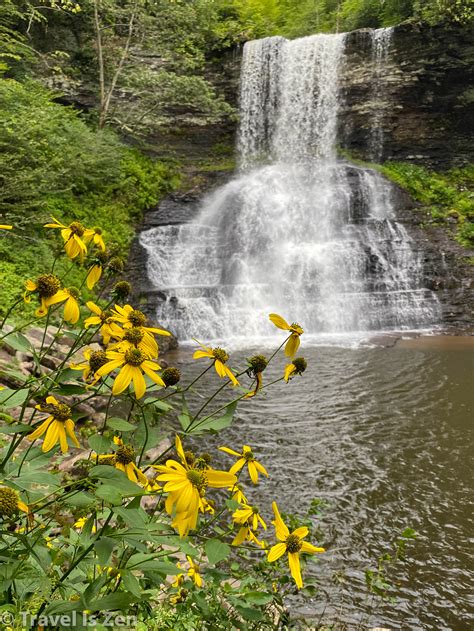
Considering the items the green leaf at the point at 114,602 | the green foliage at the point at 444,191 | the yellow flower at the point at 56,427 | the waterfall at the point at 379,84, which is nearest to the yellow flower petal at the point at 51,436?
the yellow flower at the point at 56,427

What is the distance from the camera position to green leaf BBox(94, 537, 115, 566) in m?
0.87

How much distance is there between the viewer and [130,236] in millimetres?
13508

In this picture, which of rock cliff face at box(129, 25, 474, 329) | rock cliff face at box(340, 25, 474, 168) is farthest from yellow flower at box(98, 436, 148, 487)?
rock cliff face at box(340, 25, 474, 168)

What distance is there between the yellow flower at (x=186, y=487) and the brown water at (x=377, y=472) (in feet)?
6.54

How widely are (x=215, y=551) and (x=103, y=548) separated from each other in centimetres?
27

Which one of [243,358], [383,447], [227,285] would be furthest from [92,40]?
[383,447]

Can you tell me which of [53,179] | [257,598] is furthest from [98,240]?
[53,179]

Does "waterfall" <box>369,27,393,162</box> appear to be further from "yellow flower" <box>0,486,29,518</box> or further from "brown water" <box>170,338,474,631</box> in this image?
"yellow flower" <box>0,486,29,518</box>

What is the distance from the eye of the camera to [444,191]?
52.5 ft

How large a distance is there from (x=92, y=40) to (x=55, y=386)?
19.4 metres

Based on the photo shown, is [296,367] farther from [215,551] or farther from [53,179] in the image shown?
[53,179]

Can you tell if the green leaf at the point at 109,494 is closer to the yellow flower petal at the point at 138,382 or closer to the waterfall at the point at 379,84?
the yellow flower petal at the point at 138,382

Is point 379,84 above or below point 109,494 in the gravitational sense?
above

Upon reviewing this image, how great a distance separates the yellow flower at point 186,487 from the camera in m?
0.96
